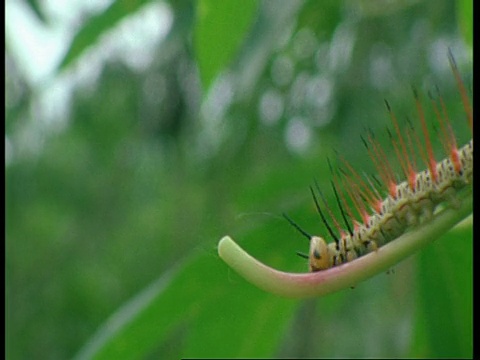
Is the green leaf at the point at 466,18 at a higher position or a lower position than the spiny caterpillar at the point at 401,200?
lower

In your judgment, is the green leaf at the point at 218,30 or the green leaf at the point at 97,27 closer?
the green leaf at the point at 218,30

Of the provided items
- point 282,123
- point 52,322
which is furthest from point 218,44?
point 52,322

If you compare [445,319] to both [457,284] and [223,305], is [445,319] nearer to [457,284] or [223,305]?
[457,284]

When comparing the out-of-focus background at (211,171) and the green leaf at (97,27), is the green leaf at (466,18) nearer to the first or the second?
the out-of-focus background at (211,171)

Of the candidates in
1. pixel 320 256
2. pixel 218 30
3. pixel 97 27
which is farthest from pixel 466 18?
pixel 97 27

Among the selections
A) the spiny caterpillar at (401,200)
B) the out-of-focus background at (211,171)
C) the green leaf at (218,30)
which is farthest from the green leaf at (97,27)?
the spiny caterpillar at (401,200)

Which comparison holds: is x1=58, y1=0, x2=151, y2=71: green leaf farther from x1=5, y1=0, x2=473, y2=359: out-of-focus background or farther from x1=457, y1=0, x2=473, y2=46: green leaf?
x1=457, y1=0, x2=473, y2=46: green leaf

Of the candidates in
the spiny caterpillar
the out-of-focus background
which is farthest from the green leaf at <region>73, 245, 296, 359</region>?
the spiny caterpillar
